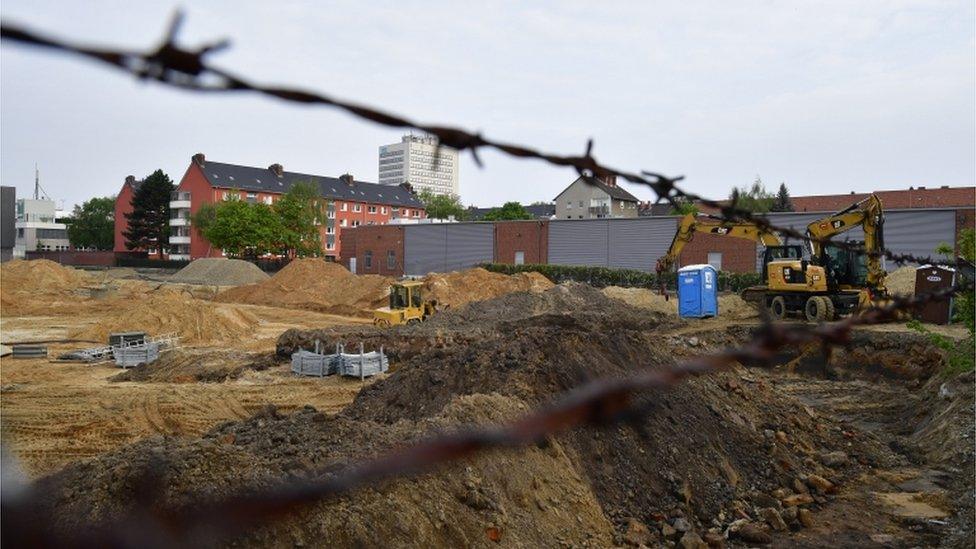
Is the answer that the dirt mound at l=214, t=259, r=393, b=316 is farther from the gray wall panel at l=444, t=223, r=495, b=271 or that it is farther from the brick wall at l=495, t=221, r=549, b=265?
the brick wall at l=495, t=221, r=549, b=265

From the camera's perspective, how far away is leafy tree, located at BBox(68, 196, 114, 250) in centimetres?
9138

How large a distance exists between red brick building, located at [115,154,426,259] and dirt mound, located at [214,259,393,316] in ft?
71.7

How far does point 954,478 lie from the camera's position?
423 inches

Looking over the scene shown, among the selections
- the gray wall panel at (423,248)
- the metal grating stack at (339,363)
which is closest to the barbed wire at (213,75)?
the metal grating stack at (339,363)

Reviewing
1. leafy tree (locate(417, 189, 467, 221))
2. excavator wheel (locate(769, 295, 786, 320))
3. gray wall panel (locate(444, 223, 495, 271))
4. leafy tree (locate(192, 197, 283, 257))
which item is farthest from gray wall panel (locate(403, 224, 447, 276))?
leafy tree (locate(417, 189, 467, 221))

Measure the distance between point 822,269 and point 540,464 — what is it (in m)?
18.0

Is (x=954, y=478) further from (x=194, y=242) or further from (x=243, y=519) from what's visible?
(x=194, y=242)

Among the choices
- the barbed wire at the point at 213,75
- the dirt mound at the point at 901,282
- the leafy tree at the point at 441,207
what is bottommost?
the dirt mound at the point at 901,282

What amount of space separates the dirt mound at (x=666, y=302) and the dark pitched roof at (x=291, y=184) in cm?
4242

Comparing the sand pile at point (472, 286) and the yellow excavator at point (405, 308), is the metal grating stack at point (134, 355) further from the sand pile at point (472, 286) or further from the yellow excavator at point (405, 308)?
the sand pile at point (472, 286)

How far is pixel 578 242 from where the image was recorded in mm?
49000

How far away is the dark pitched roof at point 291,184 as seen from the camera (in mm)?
77500

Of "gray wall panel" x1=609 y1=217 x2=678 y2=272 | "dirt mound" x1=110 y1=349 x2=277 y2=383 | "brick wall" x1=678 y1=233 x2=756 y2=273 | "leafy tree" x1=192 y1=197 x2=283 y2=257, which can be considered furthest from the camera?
"leafy tree" x1=192 y1=197 x2=283 y2=257

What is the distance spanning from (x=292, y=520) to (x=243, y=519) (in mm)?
5226
